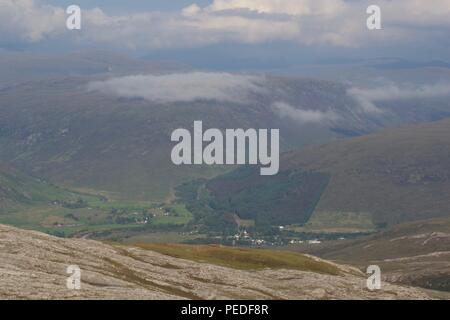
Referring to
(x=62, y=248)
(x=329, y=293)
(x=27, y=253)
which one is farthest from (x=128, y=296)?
(x=329, y=293)

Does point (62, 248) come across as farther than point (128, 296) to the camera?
Yes
